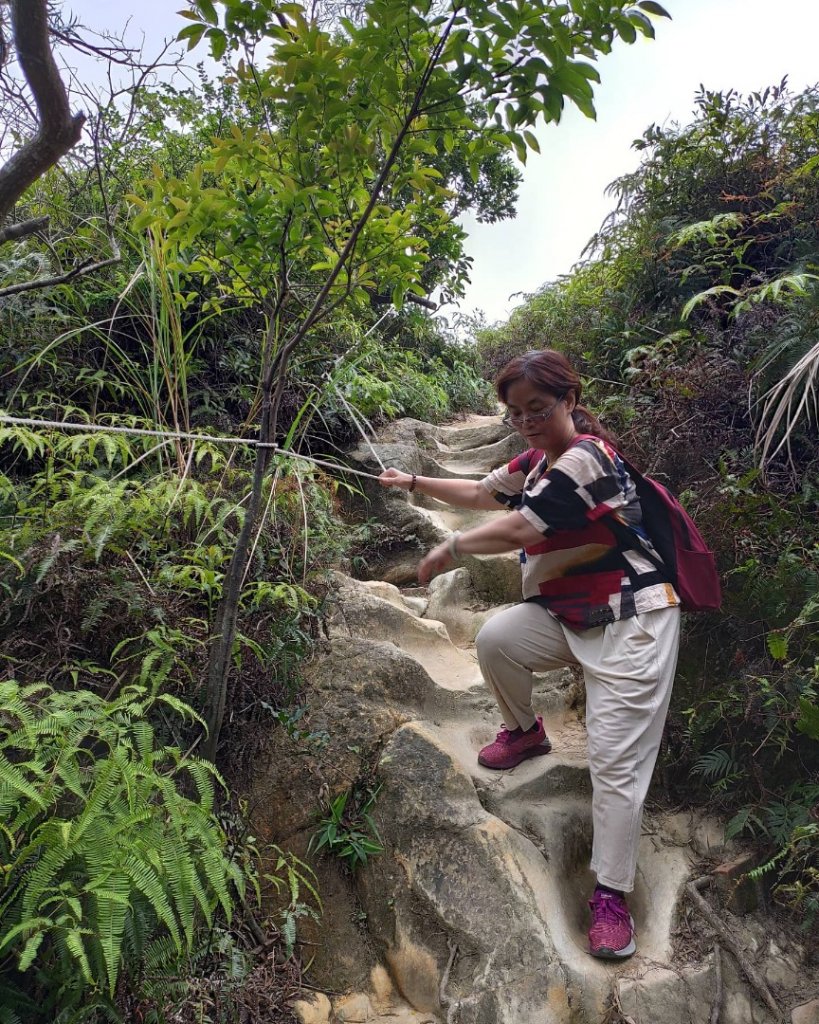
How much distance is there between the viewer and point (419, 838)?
246 centimetres

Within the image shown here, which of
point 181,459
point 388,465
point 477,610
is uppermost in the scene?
point 181,459

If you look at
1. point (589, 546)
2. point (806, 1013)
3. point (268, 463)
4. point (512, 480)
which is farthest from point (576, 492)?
point (806, 1013)

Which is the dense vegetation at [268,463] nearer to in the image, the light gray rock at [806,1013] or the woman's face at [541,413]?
the light gray rock at [806,1013]

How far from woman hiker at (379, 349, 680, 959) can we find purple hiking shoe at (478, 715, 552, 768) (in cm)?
53

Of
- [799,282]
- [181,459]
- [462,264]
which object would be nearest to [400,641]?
[181,459]

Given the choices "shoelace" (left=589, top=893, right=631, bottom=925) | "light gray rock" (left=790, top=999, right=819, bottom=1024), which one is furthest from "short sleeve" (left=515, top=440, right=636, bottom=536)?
"light gray rock" (left=790, top=999, right=819, bottom=1024)

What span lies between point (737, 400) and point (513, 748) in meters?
2.20

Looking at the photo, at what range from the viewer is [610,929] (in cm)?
219

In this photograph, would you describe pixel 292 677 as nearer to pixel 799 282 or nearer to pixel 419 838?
pixel 419 838

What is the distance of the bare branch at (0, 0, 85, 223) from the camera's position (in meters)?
1.38

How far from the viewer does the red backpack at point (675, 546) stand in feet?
7.66

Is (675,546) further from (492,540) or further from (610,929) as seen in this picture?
(610,929)

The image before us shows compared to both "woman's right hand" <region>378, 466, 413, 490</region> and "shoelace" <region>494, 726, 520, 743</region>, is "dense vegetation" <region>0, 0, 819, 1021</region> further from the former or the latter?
"shoelace" <region>494, 726, 520, 743</region>

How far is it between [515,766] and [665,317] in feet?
11.2
